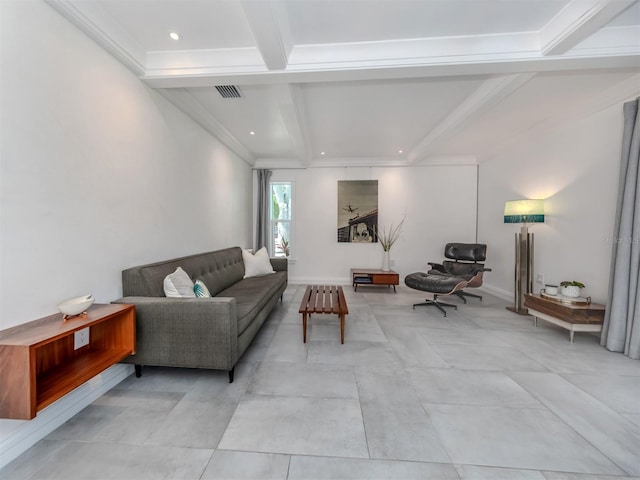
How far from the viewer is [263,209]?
510 cm

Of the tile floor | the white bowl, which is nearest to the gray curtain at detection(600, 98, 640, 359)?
the tile floor

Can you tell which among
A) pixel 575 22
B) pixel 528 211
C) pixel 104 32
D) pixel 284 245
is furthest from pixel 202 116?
pixel 528 211

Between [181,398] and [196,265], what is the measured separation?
1.37 metres

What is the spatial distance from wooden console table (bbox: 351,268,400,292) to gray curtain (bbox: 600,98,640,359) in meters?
2.54

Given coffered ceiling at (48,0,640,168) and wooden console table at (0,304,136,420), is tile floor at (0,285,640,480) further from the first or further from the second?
coffered ceiling at (48,0,640,168)

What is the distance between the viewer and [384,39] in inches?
76.0

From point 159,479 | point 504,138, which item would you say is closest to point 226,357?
point 159,479

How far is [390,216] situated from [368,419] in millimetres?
4191

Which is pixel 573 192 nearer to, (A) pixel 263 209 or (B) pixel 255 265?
(B) pixel 255 265

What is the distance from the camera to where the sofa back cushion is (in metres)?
1.92

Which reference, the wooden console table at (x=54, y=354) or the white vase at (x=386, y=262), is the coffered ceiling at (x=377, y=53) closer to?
the wooden console table at (x=54, y=354)

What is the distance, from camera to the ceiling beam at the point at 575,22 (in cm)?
148

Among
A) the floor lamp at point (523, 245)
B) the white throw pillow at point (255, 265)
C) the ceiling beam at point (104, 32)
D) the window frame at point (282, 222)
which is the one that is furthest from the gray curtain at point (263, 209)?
the floor lamp at point (523, 245)

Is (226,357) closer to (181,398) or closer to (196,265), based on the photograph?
(181,398)
